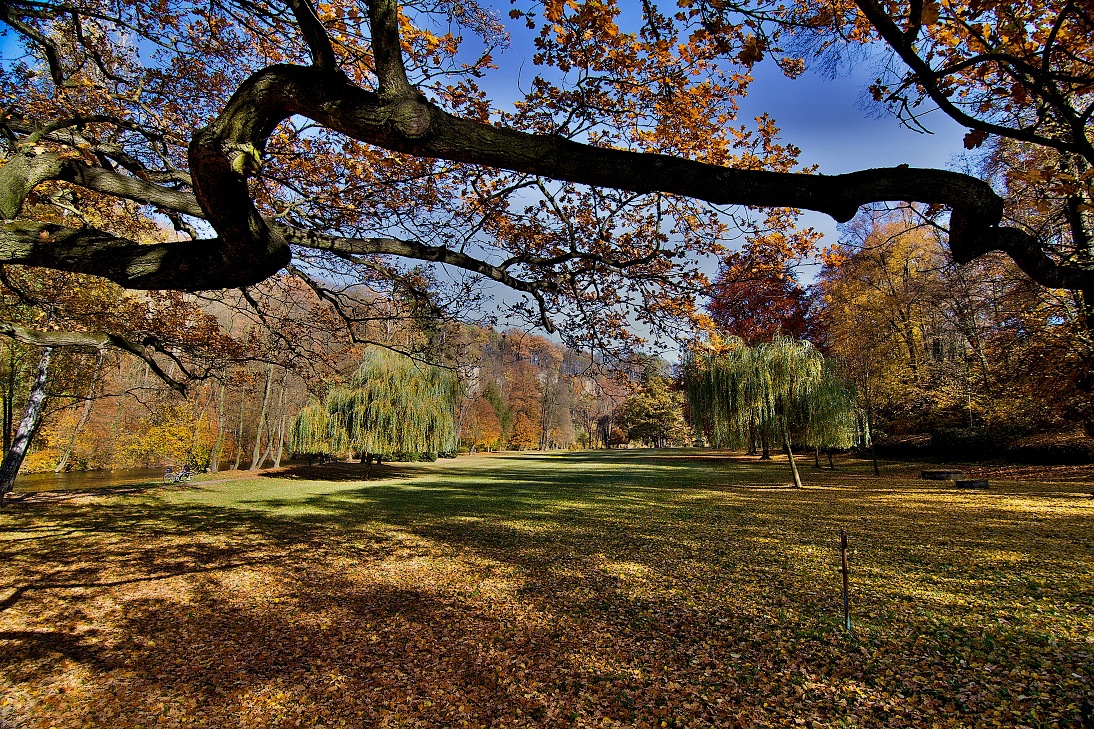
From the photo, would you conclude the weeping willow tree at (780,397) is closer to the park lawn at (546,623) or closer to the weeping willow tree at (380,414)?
the park lawn at (546,623)

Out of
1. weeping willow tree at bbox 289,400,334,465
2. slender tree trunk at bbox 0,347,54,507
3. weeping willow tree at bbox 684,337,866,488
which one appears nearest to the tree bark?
weeping willow tree at bbox 684,337,866,488

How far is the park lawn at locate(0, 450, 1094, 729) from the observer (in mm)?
3041

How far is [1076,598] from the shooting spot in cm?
462

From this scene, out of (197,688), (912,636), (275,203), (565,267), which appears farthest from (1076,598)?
(275,203)

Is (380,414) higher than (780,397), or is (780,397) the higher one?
(780,397)

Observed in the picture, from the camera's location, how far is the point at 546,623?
173 inches

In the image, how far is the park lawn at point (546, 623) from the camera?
3.04m

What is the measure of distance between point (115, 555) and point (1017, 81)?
33.4 ft

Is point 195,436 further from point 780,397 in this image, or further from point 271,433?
point 780,397

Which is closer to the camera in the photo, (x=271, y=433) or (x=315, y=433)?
(x=315, y=433)

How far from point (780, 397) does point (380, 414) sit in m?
15.5

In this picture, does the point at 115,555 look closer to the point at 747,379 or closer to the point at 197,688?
the point at 197,688

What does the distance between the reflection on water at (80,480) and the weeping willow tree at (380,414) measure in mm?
5872

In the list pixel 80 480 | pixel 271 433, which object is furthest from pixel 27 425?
pixel 271 433
